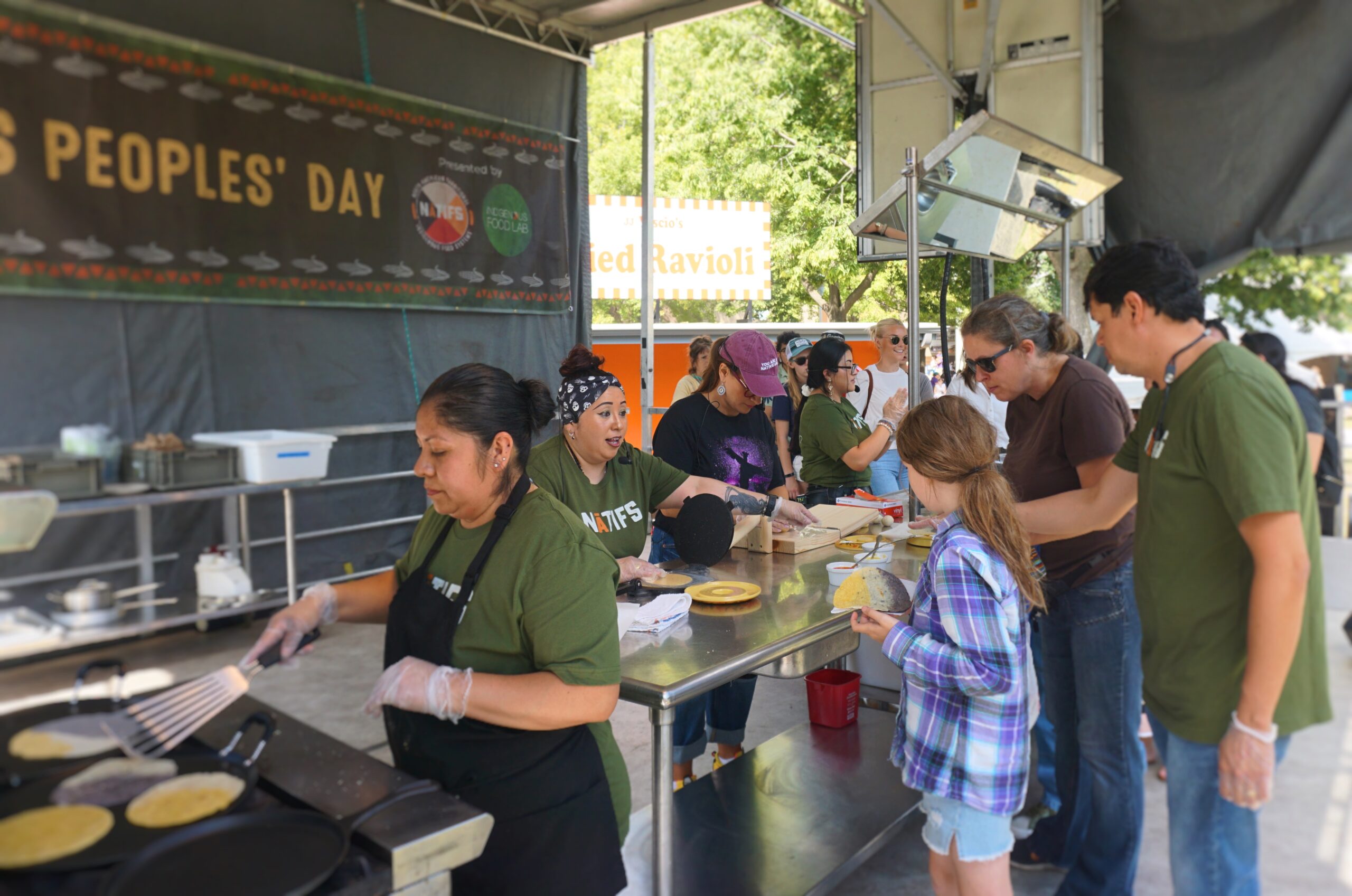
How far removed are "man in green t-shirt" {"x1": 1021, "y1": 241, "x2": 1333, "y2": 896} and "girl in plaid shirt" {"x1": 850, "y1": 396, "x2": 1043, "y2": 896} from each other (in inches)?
11.1

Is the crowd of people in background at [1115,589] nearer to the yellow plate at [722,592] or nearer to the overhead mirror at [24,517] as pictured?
the yellow plate at [722,592]

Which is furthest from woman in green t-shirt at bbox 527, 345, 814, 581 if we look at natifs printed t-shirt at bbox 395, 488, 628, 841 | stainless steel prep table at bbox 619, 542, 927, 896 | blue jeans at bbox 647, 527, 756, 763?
natifs printed t-shirt at bbox 395, 488, 628, 841

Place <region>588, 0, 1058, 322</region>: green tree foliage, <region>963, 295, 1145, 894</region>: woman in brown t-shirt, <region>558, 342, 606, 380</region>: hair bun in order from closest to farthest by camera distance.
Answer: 1. <region>963, 295, 1145, 894</region>: woman in brown t-shirt
2. <region>558, 342, 606, 380</region>: hair bun
3. <region>588, 0, 1058, 322</region>: green tree foliage

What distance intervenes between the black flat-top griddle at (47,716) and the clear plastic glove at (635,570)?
1588 mm

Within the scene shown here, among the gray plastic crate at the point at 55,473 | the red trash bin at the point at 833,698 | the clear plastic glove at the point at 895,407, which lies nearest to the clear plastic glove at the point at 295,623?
the gray plastic crate at the point at 55,473

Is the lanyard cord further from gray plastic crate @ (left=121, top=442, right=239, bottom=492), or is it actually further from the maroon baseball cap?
gray plastic crate @ (left=121, top=442, right=239, bottom=492)

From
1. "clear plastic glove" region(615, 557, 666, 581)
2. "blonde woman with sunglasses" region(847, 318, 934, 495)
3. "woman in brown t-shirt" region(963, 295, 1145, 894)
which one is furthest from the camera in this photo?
"blonde woman with sunglasses" region(847, 318, 934, 495)

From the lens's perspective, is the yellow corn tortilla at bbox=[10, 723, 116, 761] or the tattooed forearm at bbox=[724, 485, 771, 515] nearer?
the yellow corn tortilla at bbox=[10, 723, 116, 761]

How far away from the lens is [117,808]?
Answer: 3.55 ft

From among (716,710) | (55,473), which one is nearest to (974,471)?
(55,473)

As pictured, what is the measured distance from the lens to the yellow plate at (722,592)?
2.41 metres

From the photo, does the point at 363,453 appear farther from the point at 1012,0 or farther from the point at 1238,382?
the point at 1012,0

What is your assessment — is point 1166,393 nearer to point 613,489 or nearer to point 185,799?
point 613,489

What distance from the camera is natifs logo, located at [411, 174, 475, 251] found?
1.90 metres
